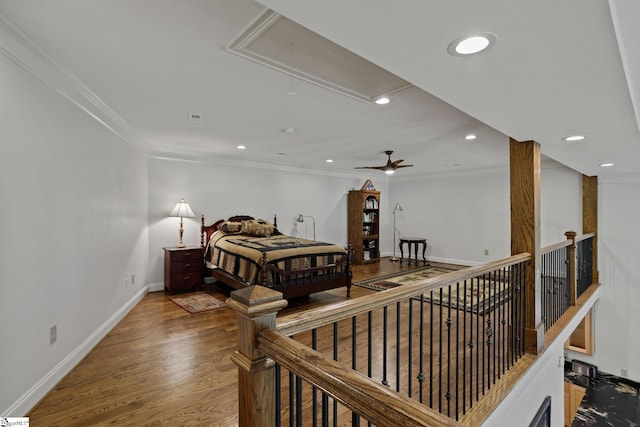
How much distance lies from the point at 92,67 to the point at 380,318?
12.2ft

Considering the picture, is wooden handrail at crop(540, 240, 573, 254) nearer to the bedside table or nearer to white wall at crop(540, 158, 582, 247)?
white wall at crop(540, 158, 582, 247)

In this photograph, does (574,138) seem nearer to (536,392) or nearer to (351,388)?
(536,392)

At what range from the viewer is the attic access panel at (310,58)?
5.82 feet

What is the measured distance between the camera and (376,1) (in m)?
0.95

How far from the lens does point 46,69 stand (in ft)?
6.88

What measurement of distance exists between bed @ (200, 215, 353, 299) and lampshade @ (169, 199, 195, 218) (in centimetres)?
61

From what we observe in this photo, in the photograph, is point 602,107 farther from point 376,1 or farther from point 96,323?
point 96,323

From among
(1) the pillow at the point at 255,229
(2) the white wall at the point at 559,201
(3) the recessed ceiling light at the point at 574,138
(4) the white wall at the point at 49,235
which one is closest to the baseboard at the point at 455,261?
(2) the white wall at the point at 559,201

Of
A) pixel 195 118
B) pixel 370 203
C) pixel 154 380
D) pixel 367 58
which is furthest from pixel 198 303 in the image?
pixel 370 203

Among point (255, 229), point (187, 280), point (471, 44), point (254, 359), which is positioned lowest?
point (187, 280)

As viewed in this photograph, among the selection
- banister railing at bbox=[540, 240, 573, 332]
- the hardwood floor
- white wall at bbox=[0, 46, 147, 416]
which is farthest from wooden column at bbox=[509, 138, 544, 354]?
white wall at bbox=[0, 46, 147, 416]

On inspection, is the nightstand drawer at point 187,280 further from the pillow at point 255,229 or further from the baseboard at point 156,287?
the pillow at point 255,229

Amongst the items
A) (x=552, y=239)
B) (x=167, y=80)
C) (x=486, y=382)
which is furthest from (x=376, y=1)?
(x=552, y=239)

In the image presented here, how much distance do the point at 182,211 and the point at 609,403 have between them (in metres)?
7.33
